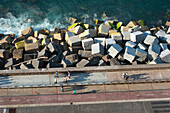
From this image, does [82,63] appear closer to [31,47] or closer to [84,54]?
[84,54]

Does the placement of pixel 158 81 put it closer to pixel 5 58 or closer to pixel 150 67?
pixel 150 67

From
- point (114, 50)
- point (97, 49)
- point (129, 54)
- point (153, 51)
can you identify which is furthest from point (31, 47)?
point (153, 51)

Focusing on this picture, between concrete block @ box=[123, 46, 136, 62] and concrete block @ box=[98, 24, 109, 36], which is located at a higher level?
concrete block @ box=[98, 24, 109, 36]

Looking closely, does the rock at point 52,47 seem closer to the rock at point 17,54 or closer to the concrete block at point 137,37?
the rock at point 17,54

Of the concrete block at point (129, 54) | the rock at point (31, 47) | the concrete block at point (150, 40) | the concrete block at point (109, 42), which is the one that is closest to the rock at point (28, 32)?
the rock at point (31, 47)

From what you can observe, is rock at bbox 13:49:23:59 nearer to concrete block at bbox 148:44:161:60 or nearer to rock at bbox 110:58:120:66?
rock at bbox 110:58:120:66

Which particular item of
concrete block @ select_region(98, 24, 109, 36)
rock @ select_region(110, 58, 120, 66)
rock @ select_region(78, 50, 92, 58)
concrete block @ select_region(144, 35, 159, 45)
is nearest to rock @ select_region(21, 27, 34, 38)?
rock @ select_region(78, 50, 92, 58)
